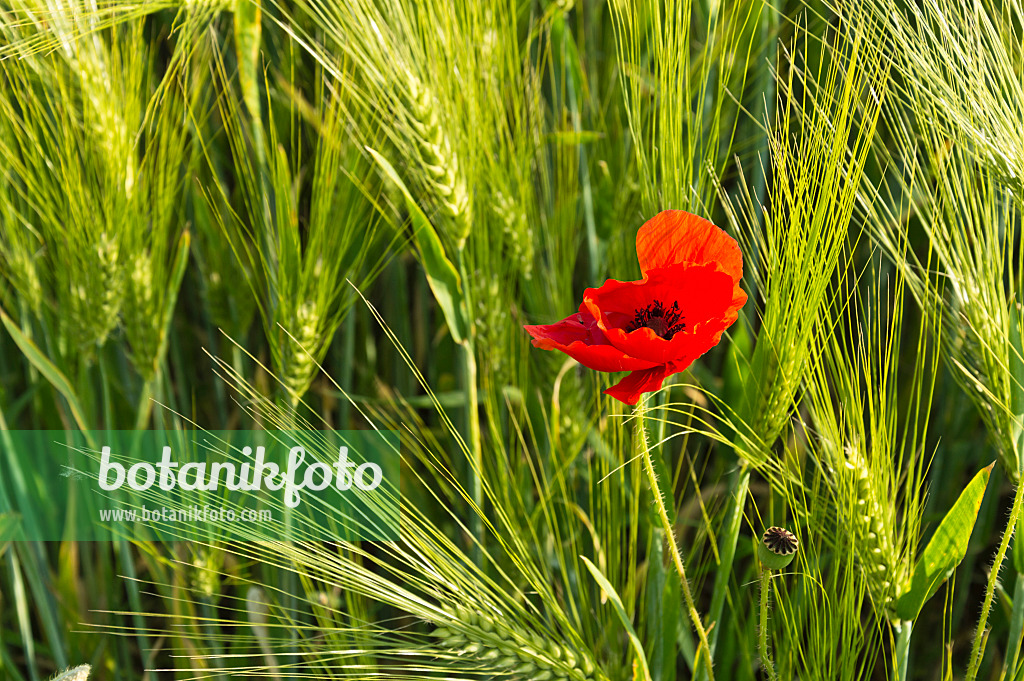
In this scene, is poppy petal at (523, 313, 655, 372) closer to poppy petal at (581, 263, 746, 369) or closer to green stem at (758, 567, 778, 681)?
poppy petal at (581, 263, 746, 369)

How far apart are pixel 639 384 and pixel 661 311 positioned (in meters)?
0.05

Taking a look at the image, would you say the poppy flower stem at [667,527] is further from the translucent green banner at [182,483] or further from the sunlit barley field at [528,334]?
the translucent green banner at [182,483]

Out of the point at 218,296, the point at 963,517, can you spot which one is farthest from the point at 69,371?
the point at 963,517

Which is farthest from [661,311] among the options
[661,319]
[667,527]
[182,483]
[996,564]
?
[182,483]

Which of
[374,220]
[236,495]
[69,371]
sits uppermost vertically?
[374,220]

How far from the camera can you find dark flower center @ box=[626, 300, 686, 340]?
354 millimetres

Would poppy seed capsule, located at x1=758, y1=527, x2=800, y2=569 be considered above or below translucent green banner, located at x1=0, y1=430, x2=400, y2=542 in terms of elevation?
below

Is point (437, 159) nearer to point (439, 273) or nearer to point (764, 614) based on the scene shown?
point (439, 273)

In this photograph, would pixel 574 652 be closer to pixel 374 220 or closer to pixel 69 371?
pixel 374 220

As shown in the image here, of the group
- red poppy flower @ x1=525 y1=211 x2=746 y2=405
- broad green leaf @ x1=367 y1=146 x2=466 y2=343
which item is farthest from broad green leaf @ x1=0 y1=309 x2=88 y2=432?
red poppy flower @ x1=525 y1=211 x2=746 y2=405

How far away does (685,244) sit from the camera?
1.19ft

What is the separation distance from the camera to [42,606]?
64cm

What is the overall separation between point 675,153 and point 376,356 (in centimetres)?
46

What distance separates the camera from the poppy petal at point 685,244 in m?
0.35
